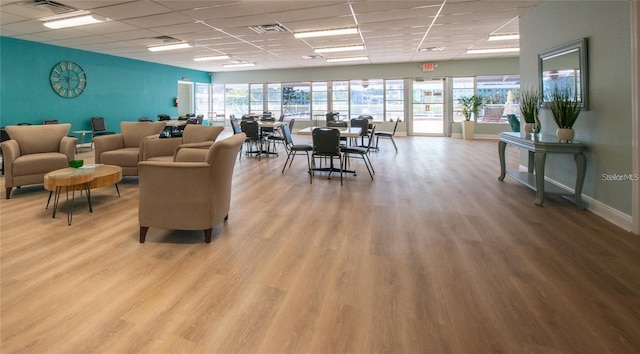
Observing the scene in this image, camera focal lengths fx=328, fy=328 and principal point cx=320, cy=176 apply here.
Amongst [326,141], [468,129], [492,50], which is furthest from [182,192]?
[468,129]

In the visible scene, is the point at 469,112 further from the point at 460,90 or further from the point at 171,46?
the point at 171,46

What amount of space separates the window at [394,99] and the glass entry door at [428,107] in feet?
1.65

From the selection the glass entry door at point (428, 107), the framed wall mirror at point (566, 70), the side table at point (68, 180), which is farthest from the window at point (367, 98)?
the side table at point (68, 180)

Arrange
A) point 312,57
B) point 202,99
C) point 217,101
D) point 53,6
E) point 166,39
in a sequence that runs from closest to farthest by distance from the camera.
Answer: point 53,6
point 166,39
point 312,57
point 202,99
point 217,101

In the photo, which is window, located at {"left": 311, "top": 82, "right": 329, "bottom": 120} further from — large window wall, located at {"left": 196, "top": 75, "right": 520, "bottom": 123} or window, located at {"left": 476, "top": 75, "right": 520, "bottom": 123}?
window, located at {"left": 476, "top": 75, "right": 520, "bottom": 123}

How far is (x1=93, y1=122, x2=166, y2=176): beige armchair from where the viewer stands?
4.84 m

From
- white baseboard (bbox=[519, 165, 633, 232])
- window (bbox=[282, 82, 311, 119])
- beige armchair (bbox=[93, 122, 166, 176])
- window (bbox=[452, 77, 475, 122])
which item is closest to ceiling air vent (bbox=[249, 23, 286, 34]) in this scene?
beige armchair (bbox=[93, 122, 166, 176])

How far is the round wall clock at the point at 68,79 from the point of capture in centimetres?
838

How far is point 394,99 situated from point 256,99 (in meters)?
6.15

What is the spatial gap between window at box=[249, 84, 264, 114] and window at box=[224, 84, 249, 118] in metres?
0.22

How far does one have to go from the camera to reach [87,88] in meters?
9.24

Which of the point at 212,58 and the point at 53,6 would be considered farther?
the point at 212,58

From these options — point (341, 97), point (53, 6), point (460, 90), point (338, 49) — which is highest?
point (338, 49)

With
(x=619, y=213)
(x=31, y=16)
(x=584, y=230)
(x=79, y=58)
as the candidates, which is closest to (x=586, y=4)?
(x=619, y=213)
